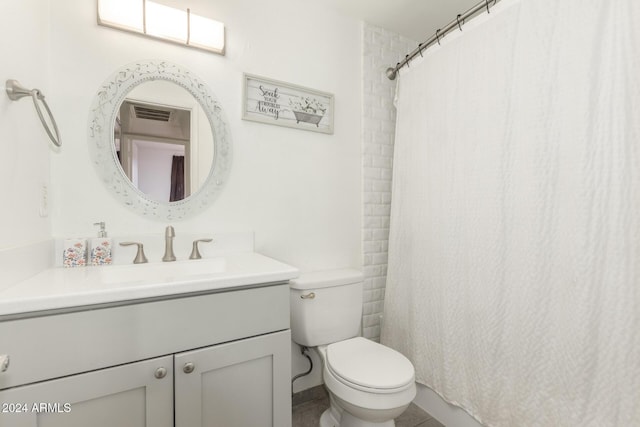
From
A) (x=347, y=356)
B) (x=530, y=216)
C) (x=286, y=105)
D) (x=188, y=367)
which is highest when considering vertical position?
(x=286, y=105)

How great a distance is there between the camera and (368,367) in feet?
4.34

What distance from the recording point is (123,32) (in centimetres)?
131

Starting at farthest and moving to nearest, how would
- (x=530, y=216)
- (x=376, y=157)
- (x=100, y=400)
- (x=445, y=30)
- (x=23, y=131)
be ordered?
1. (x=376, y=157)
2. (x=445, y=30)
3. (x=530, y=216)
4. (x=23, y=131)
5. (x=100, y=400)

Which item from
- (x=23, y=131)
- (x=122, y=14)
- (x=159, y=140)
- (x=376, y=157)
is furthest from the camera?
(x=376, y=157)

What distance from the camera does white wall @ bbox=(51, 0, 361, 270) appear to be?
1.24 meters

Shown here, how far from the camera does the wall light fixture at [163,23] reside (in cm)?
128

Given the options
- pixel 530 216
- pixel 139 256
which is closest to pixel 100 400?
pixel 139 256

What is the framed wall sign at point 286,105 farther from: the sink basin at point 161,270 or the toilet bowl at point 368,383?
the toilet bowl at point 368,383

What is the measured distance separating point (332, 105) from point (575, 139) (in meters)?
1.21

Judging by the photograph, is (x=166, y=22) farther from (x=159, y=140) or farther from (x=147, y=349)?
(x=147, y=349)

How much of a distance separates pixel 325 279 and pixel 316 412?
0.79 m

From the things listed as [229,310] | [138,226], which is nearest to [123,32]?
[138,226]

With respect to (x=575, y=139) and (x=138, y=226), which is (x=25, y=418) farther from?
(x=575, y=139)

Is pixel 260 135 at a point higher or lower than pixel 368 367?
higher
